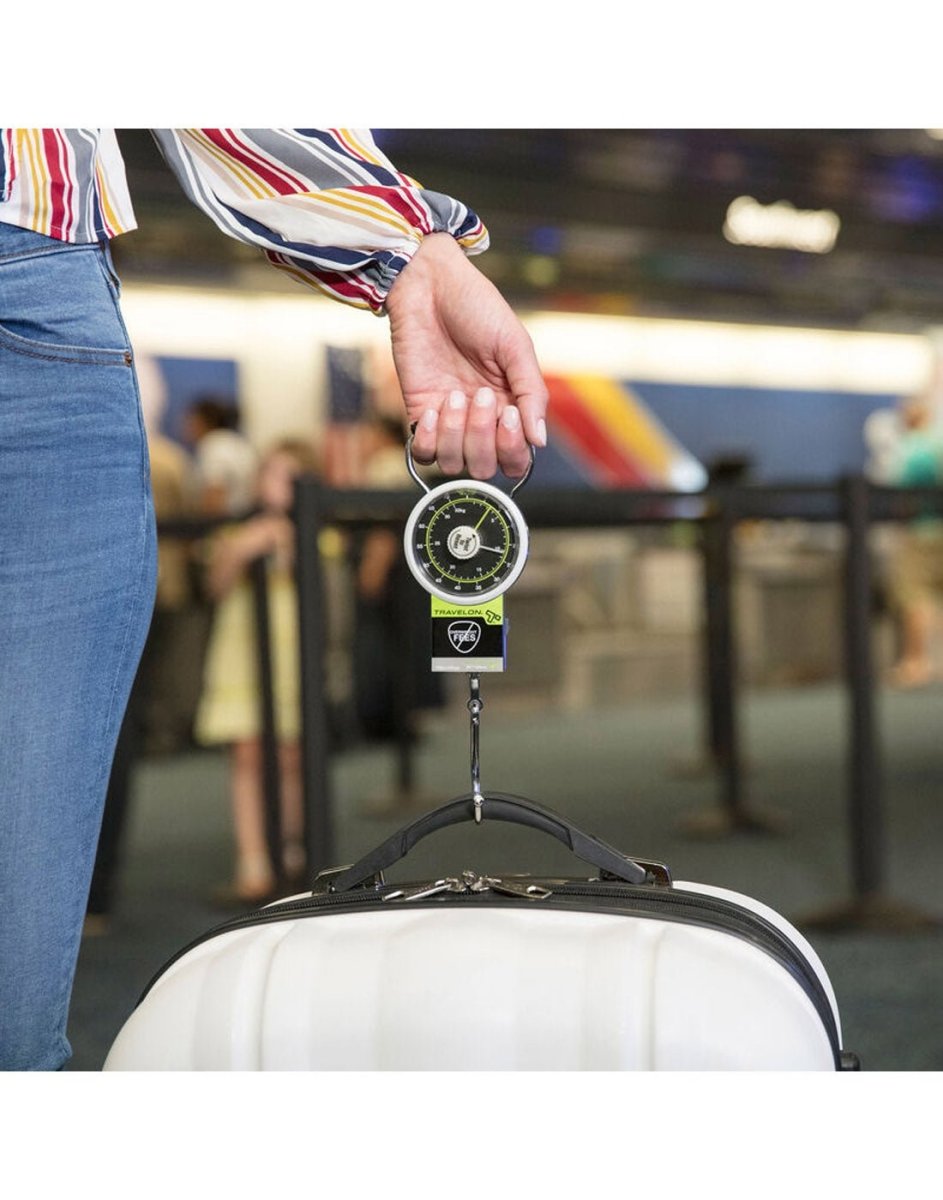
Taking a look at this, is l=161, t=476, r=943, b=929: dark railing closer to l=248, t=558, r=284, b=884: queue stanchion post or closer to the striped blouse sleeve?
l=248, t=558, r=284, b=884: queue stanchion post

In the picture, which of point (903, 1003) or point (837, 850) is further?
point (837, 850)

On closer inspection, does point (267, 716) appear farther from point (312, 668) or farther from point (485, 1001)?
point (485, 1001)

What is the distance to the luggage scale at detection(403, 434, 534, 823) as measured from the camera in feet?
2.20

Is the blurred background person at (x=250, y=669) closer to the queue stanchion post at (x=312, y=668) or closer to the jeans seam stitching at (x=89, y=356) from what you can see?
the queue stanchion post at (x=312, y=668)

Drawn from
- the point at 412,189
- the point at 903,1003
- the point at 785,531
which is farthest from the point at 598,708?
the point at 412,189

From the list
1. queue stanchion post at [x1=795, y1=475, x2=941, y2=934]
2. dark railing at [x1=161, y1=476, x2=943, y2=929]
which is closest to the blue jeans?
dark railing at [x1=161, y1=476, x2=943, y2=929]

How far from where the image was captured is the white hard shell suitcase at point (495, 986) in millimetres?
605

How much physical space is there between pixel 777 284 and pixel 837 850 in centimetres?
620

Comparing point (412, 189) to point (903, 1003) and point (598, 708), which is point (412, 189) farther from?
point (598, 708)

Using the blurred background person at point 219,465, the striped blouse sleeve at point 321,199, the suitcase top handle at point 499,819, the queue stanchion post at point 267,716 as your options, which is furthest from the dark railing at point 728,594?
the blurred background person at point 219,465

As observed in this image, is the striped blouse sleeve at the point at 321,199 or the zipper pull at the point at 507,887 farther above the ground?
the striped blouse sleeve at the point at 321,199
